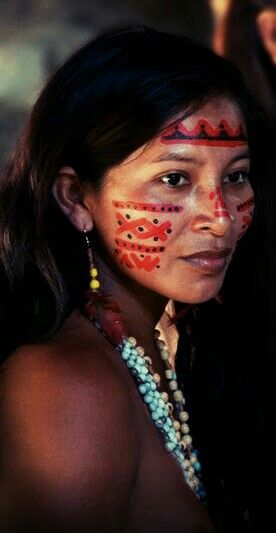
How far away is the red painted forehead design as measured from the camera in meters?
1.47

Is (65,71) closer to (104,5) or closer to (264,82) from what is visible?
(104,5)

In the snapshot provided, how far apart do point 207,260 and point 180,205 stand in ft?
0.34

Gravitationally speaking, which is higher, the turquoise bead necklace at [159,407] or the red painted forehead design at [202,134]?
the red painted forehead design at [202,134]

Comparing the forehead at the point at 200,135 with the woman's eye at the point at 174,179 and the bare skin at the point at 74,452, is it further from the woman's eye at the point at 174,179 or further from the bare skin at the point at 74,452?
the bare skin at the point at 74,452

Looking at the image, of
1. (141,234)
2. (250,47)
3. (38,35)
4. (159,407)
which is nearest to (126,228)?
(141,234)

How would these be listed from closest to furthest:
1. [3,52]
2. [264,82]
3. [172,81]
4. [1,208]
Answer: [172,81] → [1,208] → [3,52] → [264,82]

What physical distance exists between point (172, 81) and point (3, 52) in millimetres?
1237

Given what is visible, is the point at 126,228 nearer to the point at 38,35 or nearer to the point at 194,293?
the point at 194,293

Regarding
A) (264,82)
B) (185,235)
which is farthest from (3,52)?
(185,235)

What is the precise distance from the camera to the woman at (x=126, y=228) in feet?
4.58

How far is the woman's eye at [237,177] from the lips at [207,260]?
4.7 inches

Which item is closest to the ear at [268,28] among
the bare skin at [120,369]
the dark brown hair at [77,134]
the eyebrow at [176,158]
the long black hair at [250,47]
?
the long black hair at [250,47]

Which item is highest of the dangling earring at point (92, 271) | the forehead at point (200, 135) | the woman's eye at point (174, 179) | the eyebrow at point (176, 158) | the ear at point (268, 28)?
the ear at point (268, 28)

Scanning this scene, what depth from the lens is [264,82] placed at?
284cm
